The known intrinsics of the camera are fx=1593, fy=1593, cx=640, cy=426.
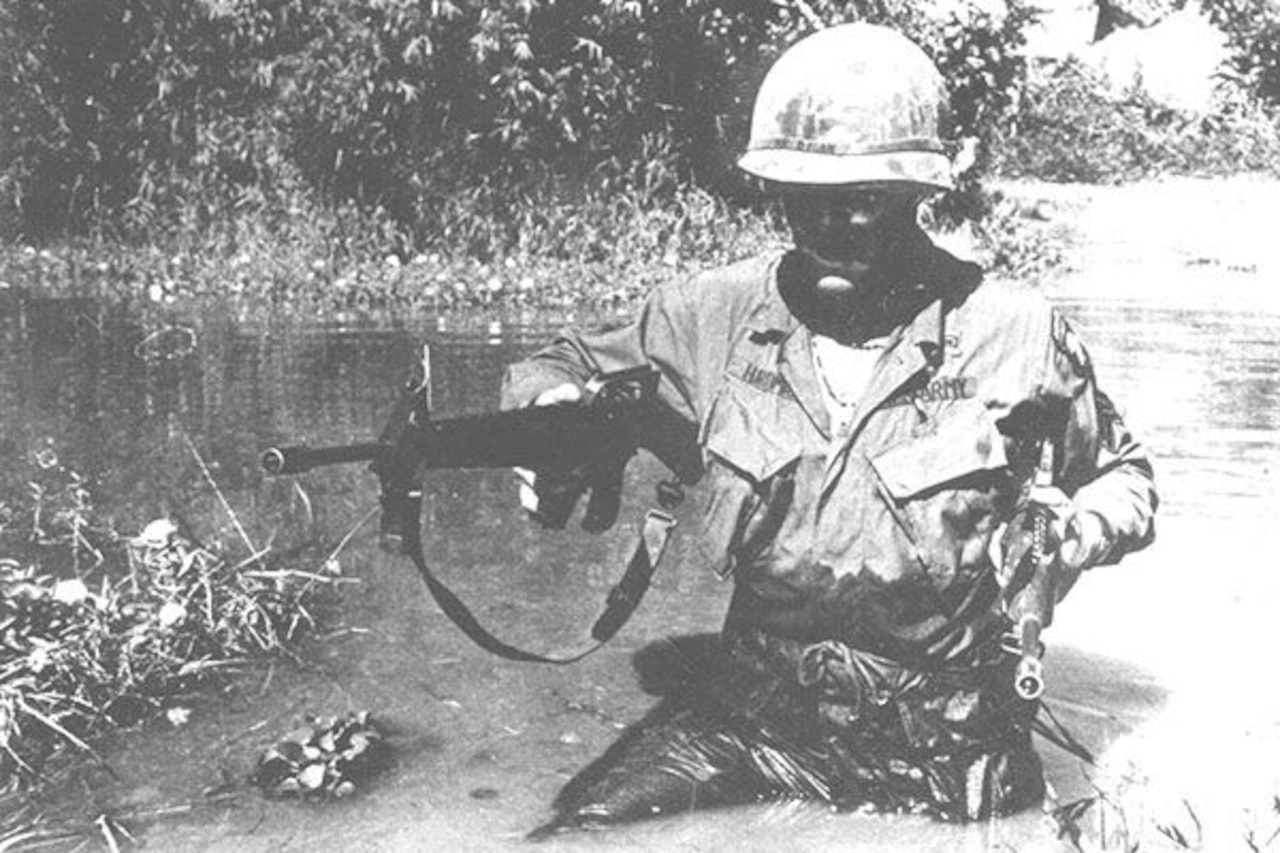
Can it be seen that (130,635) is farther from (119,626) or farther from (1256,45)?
(1256,45)

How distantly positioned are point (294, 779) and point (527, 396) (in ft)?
3.16

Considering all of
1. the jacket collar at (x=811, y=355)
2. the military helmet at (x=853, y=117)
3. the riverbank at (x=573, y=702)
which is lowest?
the riverbank at (x=573, y=702)

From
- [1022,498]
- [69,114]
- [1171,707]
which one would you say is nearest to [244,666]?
[1022,498]

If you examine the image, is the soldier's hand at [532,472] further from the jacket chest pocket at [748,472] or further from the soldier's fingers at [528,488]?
the jacket chest pocket at [748,472]

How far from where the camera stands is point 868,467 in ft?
10.7

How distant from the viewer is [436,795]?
3.44 m

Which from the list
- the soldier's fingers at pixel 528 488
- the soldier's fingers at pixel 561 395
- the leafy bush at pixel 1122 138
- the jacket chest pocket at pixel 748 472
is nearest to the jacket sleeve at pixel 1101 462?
the jacket chest pocket at pixel 748 472

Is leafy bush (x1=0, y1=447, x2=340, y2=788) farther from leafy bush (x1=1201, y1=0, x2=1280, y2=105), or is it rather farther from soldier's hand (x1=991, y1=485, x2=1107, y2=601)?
leafy bush (x1=1201, y1=0, x2=1280, y2=105)

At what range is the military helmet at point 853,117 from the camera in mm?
3248

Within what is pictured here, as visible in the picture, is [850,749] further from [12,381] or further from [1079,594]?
[12,381]

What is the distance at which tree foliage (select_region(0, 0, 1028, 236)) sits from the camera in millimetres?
11922

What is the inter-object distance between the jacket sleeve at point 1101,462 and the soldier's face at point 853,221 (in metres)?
0.38

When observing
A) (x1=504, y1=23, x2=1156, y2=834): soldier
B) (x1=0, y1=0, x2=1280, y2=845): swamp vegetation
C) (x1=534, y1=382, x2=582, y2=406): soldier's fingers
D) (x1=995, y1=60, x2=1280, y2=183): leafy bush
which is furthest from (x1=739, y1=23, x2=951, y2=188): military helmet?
(x1=995, y1=60, x2=1280, y2=183): leafy bush

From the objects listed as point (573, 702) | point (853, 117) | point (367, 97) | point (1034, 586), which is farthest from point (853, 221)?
point (367, 97)
